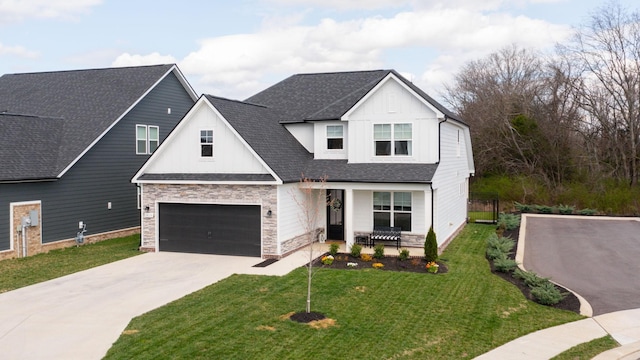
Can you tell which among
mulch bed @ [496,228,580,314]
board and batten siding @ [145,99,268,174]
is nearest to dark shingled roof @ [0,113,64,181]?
board and batten siding @ [145,99,268,174]

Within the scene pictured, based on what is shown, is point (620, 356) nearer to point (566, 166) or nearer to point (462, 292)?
point (462, 292)

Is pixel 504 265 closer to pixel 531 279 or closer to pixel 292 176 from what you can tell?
pixel 531 279

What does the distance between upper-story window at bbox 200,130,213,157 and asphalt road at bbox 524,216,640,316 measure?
36.9ft

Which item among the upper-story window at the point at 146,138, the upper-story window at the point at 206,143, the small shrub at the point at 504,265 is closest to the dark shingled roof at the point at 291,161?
the upper-story window at the point at 206,143

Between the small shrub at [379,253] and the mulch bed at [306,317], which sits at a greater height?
the small shrub at [379,253]

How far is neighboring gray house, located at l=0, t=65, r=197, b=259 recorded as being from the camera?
1894 cm

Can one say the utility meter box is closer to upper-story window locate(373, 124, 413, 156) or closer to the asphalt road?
upper-story window locate(373, 124, 413, 156)

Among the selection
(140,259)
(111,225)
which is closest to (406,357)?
(140,259)

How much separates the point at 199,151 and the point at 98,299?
7309 mm

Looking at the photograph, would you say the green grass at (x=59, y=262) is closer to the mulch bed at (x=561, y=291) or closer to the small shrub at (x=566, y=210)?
the mulch bed at (x=561, y=291)

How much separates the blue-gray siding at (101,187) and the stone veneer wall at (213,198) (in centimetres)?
355

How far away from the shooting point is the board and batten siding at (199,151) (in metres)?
18.4

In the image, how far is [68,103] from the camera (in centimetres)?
2430

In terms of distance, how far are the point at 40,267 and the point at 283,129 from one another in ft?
33.5
